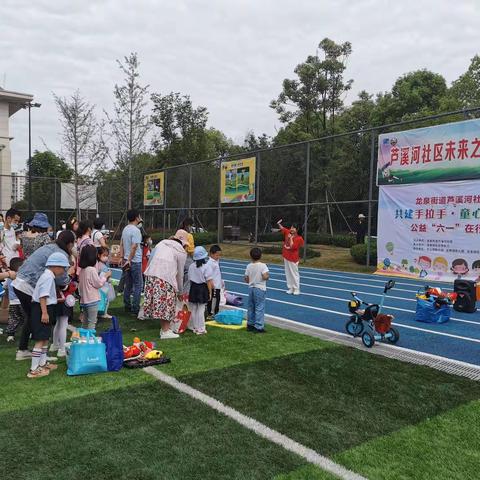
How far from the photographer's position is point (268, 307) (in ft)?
32.5

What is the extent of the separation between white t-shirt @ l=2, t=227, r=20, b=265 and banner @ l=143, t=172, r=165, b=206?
1762 cm

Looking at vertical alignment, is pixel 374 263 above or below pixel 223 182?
below

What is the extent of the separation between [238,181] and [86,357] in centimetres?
1781

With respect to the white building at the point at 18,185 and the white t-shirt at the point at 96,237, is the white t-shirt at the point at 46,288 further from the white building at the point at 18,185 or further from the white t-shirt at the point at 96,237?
the white building at the point at 18,185

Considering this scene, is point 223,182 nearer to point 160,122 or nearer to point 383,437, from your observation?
point 160,122

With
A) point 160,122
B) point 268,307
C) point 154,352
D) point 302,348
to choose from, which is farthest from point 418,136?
point 160,122

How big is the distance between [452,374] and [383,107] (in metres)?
31.4

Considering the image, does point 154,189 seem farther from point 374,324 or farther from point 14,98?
point 14,98

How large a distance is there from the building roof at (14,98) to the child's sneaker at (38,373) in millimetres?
42635

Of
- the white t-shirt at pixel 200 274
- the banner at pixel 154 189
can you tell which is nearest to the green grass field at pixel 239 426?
the white t-shirt at pixel 200 274

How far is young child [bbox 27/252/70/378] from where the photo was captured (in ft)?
16.4

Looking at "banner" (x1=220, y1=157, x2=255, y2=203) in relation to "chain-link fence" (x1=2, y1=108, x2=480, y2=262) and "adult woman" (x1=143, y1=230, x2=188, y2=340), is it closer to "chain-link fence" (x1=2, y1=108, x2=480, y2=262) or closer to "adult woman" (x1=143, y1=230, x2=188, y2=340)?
"chain-link fence" (x1=2, y1=108, x2=480, y2=262)

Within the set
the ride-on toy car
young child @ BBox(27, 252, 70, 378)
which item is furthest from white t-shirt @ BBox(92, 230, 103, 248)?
the ride-on toy car

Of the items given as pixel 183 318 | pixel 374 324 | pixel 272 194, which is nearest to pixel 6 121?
pixel 272 194
